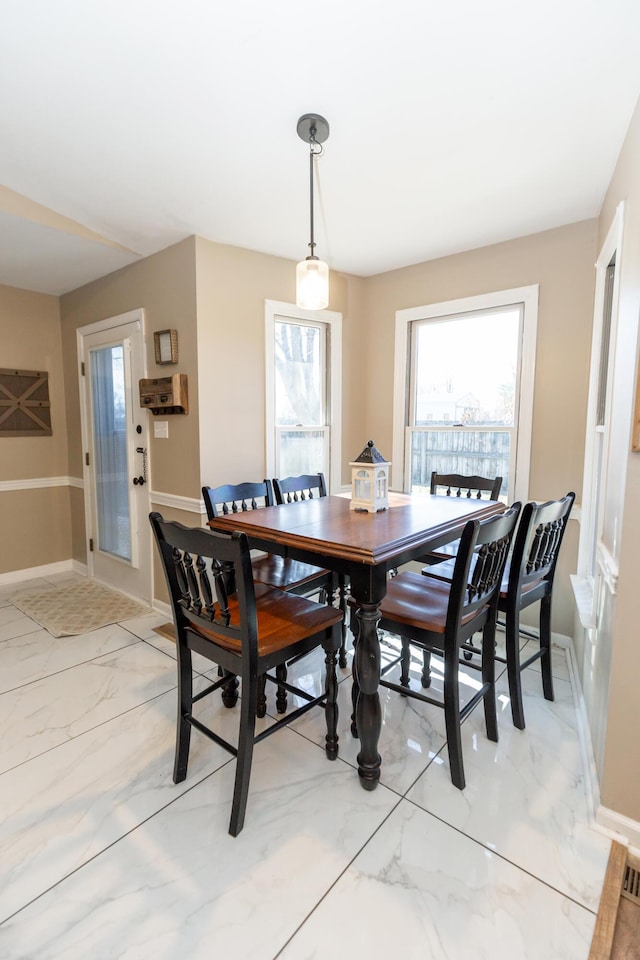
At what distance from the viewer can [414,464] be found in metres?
3.50

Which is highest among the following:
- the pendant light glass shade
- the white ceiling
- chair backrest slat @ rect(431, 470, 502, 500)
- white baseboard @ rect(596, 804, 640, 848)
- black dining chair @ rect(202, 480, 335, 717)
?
the white ceiling

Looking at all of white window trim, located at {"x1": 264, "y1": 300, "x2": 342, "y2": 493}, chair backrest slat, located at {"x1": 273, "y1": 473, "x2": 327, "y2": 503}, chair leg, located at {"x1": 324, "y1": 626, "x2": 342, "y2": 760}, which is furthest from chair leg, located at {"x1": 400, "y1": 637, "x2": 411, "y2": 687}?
white window trim, located at {"x1": 264, "y1": 300, "x2": 342, "y2": 493}

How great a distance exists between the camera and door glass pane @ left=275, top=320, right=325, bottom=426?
3.30 m

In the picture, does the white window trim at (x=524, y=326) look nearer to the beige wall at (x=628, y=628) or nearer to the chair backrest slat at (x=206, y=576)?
the beige wall at (x=628, y=628)

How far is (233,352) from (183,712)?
6.82 ft

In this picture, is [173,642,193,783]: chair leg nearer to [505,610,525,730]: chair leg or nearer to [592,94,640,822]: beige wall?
[505,610,525,730]: chair leg

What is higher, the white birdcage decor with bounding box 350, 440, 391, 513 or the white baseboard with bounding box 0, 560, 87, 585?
the white birdcage decor with bounding box 350, 440, 391, 513

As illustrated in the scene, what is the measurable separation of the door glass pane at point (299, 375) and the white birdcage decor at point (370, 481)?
128 cm

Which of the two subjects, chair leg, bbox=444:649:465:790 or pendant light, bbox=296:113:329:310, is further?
pendant light, bbox=296:113:329:310

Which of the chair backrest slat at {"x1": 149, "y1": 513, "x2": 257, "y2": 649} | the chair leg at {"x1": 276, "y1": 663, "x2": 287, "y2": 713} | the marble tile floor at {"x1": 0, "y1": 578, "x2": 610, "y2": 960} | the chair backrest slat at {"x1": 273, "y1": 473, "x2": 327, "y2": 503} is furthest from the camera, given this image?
the chair backrest slat at {"x1": 273, "y1": 473, "x2": 327, "y2": 503}

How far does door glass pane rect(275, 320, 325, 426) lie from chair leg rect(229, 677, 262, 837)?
211 cm

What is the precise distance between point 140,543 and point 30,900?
7.57 feet

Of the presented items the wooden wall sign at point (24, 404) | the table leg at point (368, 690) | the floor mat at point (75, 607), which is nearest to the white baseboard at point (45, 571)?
the floor mat at point (75, 607)

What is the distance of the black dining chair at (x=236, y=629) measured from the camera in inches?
56.4
